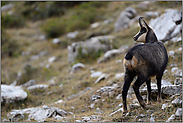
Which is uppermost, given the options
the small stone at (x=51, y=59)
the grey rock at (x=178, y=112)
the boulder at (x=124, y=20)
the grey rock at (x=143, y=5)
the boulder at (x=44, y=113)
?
the grey rock at (x=143, y=5)

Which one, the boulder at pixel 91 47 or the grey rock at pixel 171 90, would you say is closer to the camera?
the grey rock at pixel 171 90

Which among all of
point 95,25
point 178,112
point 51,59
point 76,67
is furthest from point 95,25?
point 178,112

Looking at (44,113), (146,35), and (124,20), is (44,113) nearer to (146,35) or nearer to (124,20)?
(146,35)

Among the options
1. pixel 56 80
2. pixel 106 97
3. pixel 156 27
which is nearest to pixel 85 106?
pixel 106 97

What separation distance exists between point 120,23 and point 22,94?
482 inches

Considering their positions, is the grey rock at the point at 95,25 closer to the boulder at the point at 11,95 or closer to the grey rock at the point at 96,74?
the grey rock at the point at 96,74

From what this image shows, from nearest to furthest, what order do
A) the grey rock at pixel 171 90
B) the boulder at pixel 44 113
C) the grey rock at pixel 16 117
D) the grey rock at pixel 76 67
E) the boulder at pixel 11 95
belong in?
the grey rock at pixel 171 90 < the boulder at pixel 44 113 < the grey rock at pixel 16 117 < the boulder at pixel 11 95 < the grey rock at pixel 76 67

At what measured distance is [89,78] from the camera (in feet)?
38.0

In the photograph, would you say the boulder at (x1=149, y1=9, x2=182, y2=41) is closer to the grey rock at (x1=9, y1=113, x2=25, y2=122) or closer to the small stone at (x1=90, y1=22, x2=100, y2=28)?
the grey rock at (x1=9, y1=113, x2=25, y2=122)

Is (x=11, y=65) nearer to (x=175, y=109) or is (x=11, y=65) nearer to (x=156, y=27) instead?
(x=156, y=27)

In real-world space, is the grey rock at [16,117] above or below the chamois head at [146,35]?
below

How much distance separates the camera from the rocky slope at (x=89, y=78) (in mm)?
6629

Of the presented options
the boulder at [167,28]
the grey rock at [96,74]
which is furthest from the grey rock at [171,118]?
the boulder at [167,28]

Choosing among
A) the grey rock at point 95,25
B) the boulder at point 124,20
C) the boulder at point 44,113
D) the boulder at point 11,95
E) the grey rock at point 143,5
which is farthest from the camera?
the grey rock at point 95,25
